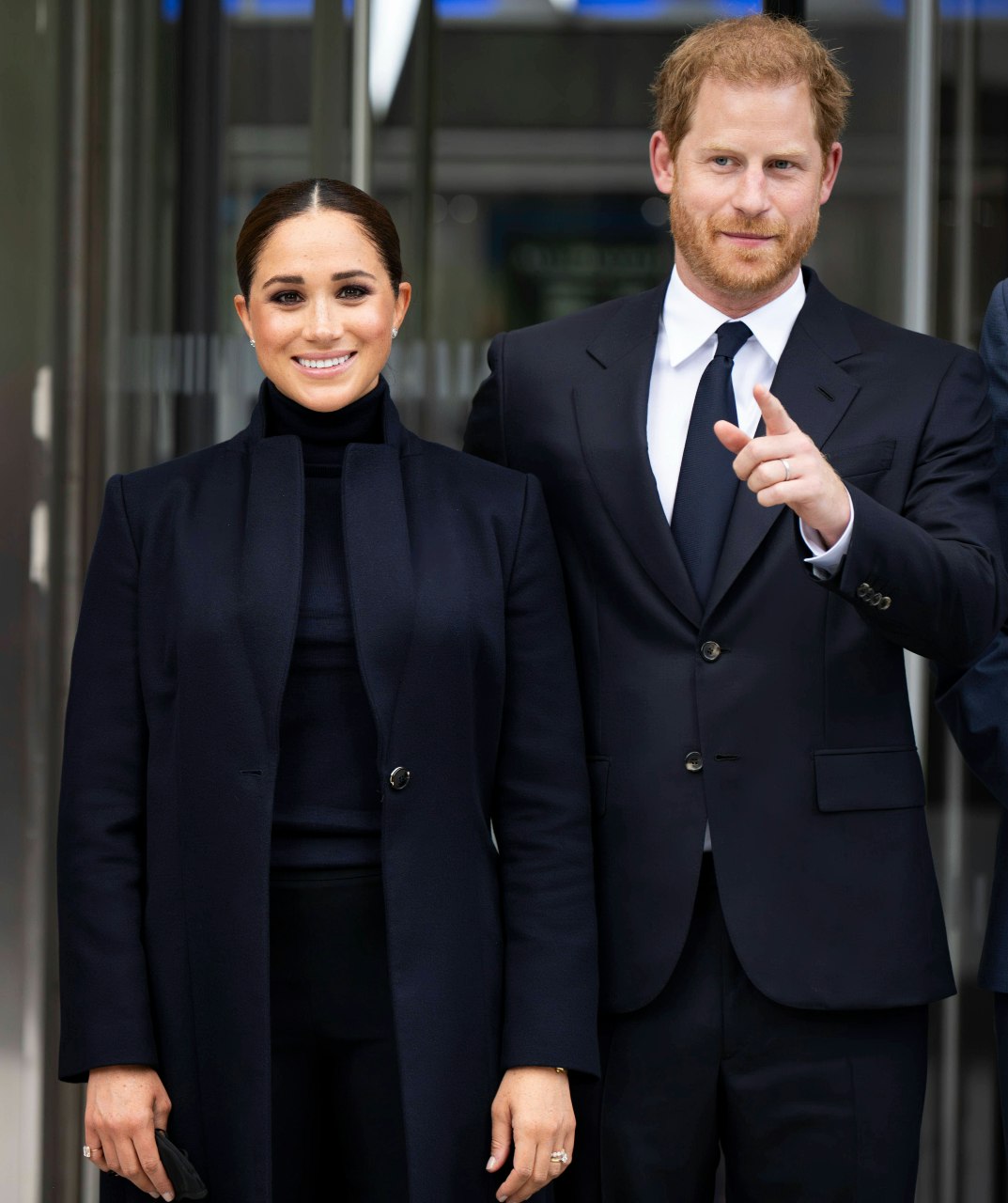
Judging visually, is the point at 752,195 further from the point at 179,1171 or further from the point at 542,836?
the point at 179,1171

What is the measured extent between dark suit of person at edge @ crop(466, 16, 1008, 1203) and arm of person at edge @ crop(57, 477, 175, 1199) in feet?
2.02

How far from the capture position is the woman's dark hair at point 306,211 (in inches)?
86.7

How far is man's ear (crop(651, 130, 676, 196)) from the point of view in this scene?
238 cm

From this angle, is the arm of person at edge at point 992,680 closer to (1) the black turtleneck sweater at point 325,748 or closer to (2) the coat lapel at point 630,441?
(2) the coat lapel at point 630,441

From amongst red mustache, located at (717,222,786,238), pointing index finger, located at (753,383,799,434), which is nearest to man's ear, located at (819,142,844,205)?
red mustache, located at (717,222,786,238)

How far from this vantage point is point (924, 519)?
217cm

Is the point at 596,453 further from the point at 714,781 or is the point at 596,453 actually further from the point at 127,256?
the point at 127,256

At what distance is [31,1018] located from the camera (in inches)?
123

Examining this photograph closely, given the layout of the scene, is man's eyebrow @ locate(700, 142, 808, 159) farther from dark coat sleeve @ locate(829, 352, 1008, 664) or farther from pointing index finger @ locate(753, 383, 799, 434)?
pointing index finger @ locate(753, 383, 799, 434)

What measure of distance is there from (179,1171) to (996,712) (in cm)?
127

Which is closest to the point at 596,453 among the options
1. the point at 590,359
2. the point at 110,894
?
the point at 590,359

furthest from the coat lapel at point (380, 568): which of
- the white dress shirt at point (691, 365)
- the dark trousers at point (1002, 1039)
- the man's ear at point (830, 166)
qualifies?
the dark trousers at point (1002, 1039)

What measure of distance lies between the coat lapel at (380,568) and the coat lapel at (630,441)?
291 mm

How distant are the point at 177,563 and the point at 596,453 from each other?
61 centimetres
